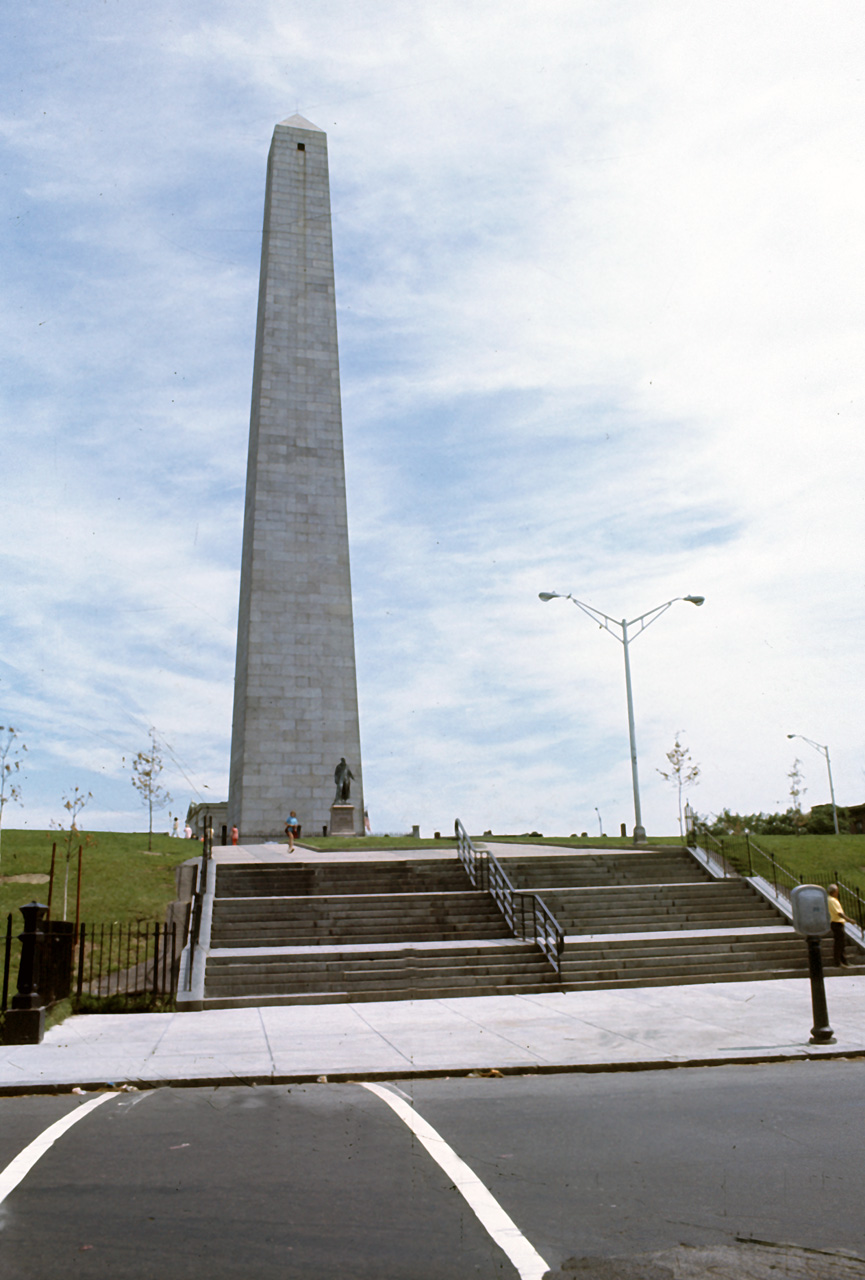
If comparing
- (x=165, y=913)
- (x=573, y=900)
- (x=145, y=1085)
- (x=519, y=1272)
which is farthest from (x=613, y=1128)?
(x=165, y=913)

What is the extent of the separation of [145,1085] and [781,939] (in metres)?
13.5

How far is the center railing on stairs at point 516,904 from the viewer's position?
57.1 feet

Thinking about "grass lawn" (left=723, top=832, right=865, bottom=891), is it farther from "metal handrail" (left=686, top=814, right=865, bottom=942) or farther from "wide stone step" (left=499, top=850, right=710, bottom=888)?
"wide stone step" (left=499, top=850, right=710, bottom=888)

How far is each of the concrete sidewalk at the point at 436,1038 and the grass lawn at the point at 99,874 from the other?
10.1m

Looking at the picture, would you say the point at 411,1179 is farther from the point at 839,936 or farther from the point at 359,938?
the point at 839,936

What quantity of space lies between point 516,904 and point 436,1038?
1006 cm

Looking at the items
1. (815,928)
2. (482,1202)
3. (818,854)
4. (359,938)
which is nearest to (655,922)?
(359,938)

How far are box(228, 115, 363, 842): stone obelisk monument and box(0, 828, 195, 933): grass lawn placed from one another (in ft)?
25.8

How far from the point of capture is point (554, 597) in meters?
37.9

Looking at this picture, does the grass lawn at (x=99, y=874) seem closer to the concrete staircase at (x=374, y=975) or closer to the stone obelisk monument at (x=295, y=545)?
the concrete staircase at (x=374, y=975)

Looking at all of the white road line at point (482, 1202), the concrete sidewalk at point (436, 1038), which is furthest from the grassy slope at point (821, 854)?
the white road line at point (482, 1202)

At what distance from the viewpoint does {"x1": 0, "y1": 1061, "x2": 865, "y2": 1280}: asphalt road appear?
469 centimetres

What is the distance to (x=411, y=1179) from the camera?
5793 millimetres

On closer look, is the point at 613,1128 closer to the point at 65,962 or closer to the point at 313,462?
the point at 65,962
